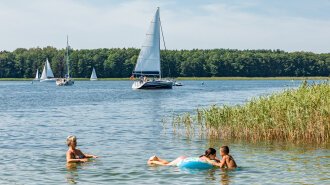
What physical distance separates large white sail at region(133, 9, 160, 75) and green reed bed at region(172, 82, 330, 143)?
6040cm

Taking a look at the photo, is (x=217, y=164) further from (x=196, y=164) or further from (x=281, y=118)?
(x=281, y=118)

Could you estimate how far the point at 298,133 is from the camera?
22.8 m

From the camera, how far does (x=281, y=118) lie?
23.1 meters

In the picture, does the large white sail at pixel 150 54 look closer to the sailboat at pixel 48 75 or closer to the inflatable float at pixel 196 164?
the inflatable float at pixel 196 164

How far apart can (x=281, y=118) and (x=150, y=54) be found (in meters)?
63.3

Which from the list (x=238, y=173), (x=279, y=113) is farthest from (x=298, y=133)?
(x=238, y=173)

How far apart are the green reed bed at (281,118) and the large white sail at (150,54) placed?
60.4m

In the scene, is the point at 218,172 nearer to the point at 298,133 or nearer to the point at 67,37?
the point at 298,133

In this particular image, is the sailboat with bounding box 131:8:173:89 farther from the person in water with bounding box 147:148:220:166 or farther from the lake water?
the person in water with bounding box 147:148:220:166

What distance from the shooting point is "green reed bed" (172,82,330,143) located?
22.3 metres

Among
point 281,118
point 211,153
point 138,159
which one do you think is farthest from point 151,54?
point 211,153

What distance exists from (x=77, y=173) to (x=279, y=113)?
1028 centimetres

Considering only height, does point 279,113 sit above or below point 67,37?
below

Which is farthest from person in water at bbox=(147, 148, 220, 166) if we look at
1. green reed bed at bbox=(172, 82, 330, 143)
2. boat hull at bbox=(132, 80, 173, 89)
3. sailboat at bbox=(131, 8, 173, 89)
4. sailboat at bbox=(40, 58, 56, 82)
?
sailboat at bbox=(40, 58, 56, 82)
